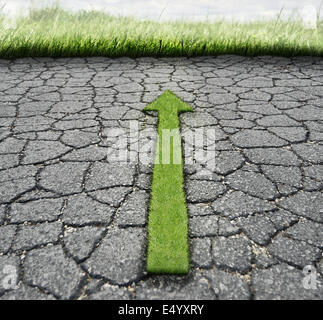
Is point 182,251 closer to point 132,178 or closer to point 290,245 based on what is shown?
point 290,245

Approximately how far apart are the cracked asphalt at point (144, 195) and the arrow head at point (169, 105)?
8 centimetres

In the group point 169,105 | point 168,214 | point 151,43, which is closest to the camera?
point 168,214

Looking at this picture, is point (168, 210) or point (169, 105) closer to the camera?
point (168, 210)

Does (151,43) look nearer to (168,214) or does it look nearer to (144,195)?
(144,195)

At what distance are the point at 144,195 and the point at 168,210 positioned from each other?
7.5 inches

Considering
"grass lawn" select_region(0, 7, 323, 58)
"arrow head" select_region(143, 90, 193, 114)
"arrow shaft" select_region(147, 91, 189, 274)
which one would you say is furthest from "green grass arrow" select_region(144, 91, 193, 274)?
"grass lawn" select_region(0, 7, 323, 58)

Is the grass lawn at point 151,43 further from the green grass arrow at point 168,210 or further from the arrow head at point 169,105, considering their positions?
the green grass arrow at point 168,210

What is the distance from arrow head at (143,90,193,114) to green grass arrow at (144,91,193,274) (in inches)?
10.6

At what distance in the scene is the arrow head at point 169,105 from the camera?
8.51 feet

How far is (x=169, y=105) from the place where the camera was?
268 centimetres

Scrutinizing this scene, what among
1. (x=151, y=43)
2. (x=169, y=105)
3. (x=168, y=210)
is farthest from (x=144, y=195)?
(x=151, y=43)

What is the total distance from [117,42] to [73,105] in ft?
6.48

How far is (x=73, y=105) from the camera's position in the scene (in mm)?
2744

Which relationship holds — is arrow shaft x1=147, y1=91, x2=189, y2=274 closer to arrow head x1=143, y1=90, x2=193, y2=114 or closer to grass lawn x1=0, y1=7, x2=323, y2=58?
arrow head x1=143, y1=90, x2=193, y2=114
